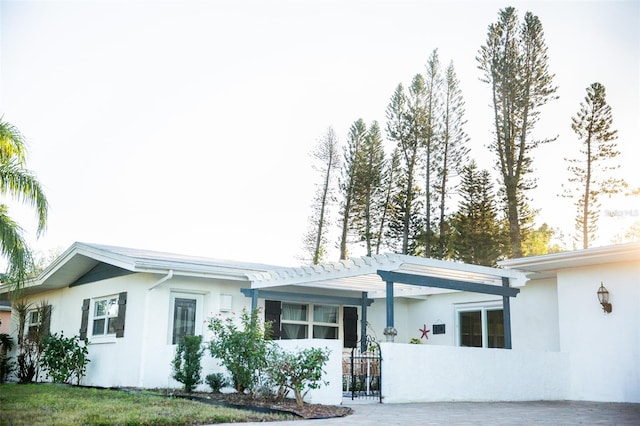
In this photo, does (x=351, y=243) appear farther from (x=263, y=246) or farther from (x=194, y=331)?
(x=194, y=331)

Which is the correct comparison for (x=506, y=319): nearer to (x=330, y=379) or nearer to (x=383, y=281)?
(x=383, y=281)

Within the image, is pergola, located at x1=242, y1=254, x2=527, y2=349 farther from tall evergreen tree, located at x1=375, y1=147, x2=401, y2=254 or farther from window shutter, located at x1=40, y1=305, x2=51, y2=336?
tall evergreen tree, located at x1=375, y1=147, x2=401, y2=254

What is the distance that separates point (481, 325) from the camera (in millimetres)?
14438

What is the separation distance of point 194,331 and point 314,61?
23.5ft

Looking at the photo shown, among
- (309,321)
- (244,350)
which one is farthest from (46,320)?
(244,350)

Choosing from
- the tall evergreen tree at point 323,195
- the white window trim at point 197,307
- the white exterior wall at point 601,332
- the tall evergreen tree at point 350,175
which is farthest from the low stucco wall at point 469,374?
the tall evergreen tree at point 323,195

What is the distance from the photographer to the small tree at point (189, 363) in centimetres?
1086

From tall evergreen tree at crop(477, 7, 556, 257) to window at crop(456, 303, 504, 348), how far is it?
316 inches

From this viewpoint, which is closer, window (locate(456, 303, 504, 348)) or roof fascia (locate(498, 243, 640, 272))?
roof fascia (locate(498, 243, 640, 272))

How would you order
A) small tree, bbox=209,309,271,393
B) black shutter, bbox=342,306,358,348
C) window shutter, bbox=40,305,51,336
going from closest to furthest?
small tree, bbox=209,309,271,393
black shutter, bbox=342,306,358,348
window shutter, bbox=40,305,51,336

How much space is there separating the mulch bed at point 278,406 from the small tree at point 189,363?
0.73 meters

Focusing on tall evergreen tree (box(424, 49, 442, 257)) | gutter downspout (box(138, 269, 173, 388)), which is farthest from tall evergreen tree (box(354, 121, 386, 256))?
gutter downspout (box(138, 269, 173, 388))

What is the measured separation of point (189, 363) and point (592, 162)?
16704 millimetres

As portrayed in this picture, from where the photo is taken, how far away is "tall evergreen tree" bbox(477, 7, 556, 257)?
22344 mm
